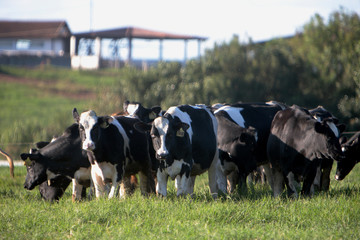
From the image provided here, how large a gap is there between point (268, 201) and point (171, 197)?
194 cm

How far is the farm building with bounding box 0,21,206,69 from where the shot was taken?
5928 centimetres

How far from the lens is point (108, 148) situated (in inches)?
410

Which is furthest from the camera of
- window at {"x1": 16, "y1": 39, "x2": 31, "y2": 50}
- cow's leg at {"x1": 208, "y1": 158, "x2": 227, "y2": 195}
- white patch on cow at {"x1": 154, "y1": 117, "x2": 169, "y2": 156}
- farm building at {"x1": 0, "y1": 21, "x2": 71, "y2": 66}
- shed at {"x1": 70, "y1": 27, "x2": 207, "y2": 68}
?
window at {"x1": 16, "y1": 39, "x2": 31, "y2": 50}

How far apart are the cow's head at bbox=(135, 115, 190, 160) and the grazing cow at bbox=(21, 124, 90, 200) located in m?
1.65

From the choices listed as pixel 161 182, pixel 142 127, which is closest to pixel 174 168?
pixel 161 182

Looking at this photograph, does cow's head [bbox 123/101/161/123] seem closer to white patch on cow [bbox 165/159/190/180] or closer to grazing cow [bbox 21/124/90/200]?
grazing cow [bbox 21/124/90/200]

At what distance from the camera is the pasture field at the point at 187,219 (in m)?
7.56

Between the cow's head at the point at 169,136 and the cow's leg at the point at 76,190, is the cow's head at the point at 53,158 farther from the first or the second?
the cow's head at the point at 169,136

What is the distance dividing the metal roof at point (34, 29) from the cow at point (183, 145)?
55776 mm

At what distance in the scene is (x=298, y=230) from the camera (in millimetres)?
7680

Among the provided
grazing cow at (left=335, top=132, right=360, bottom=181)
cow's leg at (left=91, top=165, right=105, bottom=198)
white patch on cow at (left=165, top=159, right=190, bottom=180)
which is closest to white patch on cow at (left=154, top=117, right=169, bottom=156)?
white patch on cow at (left=165, top=159, right=190, bottom=180)

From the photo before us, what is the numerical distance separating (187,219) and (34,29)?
62641 millimetres

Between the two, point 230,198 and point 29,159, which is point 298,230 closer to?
point 230,198

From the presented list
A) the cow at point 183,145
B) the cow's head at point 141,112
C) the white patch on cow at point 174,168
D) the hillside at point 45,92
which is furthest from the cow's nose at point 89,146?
the hillside at point 45,92
